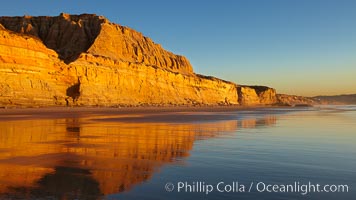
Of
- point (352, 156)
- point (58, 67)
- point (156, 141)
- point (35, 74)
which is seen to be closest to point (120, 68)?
point (58, 67)

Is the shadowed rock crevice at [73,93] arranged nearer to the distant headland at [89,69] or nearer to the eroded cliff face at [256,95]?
the distant headland at [89,69]

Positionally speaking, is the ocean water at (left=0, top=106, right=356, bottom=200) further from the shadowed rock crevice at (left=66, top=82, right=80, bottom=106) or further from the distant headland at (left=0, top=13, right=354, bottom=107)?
the shadowed rock crevice at (left=66, top=82, right=80, bottom=106)

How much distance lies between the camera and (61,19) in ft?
288

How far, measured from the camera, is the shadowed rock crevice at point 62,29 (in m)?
80.1

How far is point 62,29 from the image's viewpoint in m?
84.5

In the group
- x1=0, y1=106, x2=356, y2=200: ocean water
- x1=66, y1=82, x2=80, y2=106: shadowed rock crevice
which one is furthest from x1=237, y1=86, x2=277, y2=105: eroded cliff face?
x1=0, y1=106, x2=356, y2=200: ocean water

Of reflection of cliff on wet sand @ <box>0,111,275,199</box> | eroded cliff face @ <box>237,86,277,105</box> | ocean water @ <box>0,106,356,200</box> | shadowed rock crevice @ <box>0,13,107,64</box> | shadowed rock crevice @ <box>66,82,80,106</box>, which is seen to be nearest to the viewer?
ocean water @ <box>0,106,356,200</box>

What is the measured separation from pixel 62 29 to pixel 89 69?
123ft

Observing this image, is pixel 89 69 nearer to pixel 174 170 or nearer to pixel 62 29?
pixel 62 29

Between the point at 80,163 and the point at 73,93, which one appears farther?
the point at 73,93

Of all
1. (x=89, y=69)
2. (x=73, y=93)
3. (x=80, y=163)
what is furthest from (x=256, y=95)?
Result: (x=80, y=163)

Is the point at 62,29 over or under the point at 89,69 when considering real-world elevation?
over

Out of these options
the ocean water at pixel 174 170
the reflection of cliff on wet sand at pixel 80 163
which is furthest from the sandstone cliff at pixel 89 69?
the ocean water at pixel 174 170

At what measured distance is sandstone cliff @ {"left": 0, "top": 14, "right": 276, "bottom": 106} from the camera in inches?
1566
